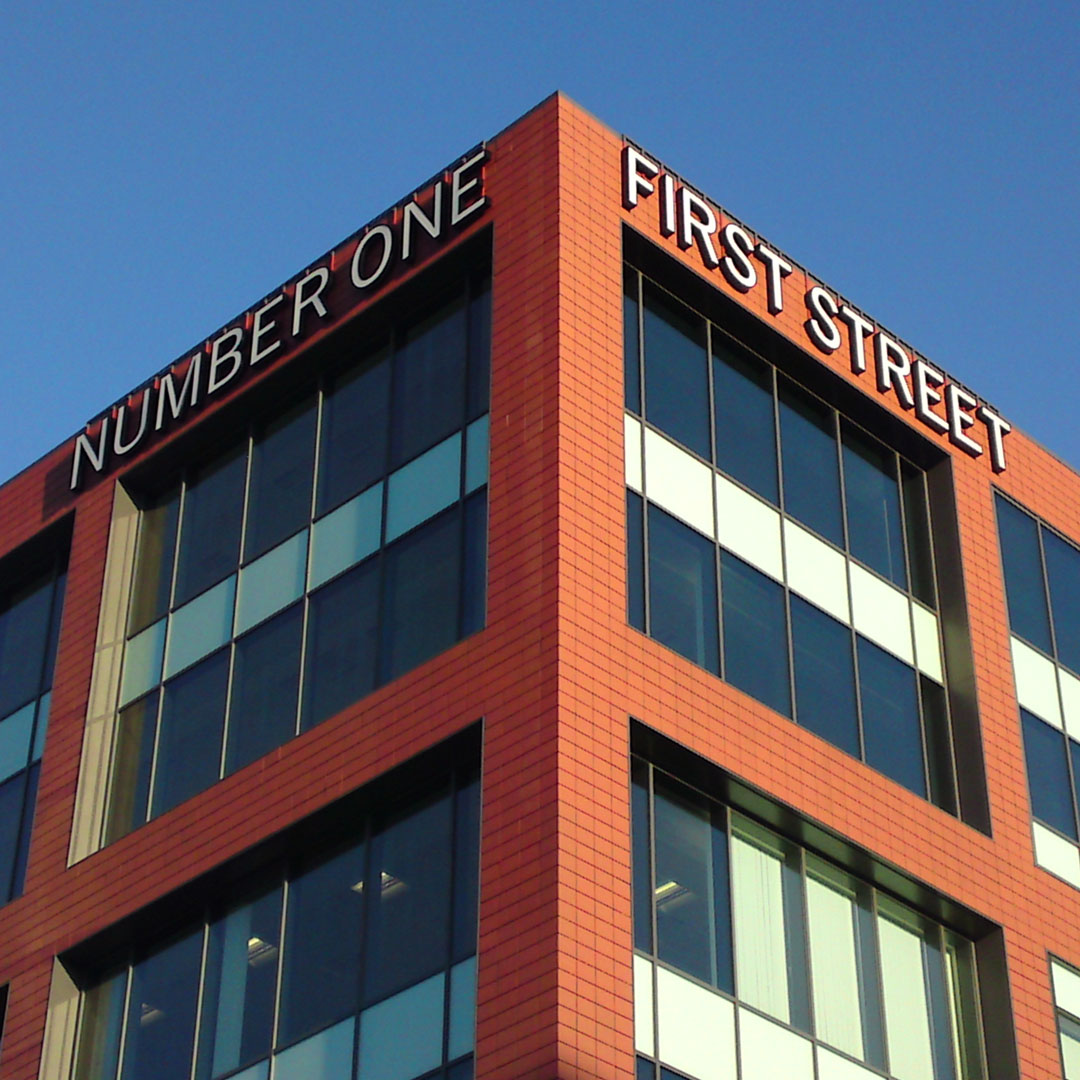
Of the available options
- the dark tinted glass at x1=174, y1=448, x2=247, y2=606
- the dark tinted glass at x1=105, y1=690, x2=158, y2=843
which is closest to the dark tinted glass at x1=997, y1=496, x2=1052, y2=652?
the dark tinted glass at x1=174, y1=448, x2=247, y2=606

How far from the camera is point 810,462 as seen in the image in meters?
37.2

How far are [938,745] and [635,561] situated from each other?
754 centimetres

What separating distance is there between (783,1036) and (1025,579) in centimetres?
1269

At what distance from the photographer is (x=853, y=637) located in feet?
118

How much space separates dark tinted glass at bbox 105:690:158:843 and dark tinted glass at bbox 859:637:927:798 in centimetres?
1186

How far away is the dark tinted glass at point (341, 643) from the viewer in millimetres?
33281

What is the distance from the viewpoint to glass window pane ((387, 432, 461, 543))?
3353 centimetres

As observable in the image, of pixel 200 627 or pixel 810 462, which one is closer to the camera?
pixel 200 627

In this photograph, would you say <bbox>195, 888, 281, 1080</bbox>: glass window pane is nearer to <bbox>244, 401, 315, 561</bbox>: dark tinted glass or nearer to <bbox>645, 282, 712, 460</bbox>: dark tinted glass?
<bbox>244, 401, 315, 561</bbox>: dark tinted glass

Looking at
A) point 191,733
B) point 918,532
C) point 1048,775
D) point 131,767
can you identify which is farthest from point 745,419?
point 131,767

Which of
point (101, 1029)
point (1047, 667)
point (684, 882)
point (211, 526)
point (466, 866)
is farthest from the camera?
point (1047, 667)

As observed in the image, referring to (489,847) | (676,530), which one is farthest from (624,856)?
(676,530)

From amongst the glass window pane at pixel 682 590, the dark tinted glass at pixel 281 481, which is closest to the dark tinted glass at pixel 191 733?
the dark tinted glass at pixel 281 481

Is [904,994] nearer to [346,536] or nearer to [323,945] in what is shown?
[323,945]
